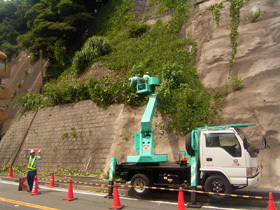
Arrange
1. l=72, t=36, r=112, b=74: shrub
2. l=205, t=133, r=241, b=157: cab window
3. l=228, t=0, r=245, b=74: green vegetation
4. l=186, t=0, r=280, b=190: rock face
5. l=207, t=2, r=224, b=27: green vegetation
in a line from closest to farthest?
l=205, t=133, r=241, b=157: cab window
l=186, t=0, r=280, b=190: rock face
l=228, t=0, r=245, b=74: green vegetation
l=207, t=2, r=224, b=27: green vegetation
l=72, t=36, r=112, b=74: shrub

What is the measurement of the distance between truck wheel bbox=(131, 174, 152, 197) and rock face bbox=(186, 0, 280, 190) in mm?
5142

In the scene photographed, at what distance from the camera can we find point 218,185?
7562 mm

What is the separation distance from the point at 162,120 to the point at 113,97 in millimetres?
4313

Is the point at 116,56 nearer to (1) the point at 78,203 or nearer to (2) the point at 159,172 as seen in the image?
(2) the point at 159,172

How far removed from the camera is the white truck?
7.44 meters

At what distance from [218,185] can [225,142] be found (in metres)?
1.32

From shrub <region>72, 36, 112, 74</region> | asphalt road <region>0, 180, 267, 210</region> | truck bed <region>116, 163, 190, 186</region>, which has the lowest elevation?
asphalt road <region>0, 180, 267, 210</region>

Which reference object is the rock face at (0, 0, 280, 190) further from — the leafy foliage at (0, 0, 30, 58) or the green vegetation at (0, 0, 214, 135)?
the leafy foliage at (0, 0, 30, 58)

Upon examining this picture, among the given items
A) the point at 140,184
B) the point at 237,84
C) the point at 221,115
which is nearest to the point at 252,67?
the point at 237,84

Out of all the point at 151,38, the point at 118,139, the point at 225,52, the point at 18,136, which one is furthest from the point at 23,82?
the point at 225,52

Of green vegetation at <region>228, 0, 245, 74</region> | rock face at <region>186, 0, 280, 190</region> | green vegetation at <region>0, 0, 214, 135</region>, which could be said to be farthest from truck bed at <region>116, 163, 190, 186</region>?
green vegetation at <region>228, 0, 245, 74</region>

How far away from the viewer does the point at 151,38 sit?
21531 millimetres

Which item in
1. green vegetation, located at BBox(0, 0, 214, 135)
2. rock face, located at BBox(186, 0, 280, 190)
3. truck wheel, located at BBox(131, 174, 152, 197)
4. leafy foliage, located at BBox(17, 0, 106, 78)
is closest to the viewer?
truck wheel, located at BBox(131, 174, 152, 197)

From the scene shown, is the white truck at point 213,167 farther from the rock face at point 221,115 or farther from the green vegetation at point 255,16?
the green vegetation at point 255,16
